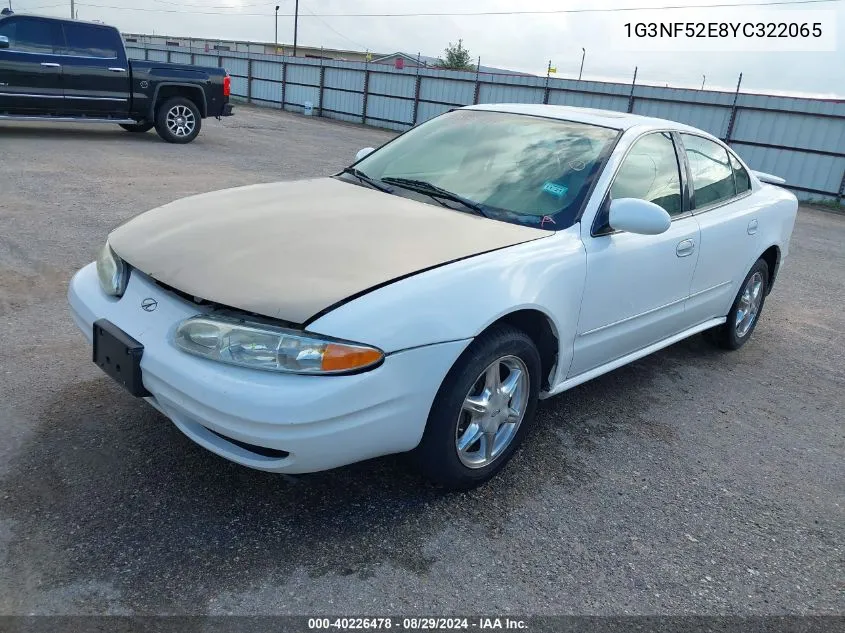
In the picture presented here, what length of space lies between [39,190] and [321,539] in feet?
22.2

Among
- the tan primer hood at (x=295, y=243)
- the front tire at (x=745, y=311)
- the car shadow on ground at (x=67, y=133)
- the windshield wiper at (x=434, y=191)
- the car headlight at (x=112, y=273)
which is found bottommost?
the car shadow on ground at (x=67, y=133)

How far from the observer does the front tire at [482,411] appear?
2635mm

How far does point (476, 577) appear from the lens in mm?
2451

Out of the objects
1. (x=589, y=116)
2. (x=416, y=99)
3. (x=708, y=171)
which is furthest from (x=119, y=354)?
(x=416, y=99)

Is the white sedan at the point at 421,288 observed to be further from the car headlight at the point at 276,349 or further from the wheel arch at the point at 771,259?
the wheel arch at the point at 771,259

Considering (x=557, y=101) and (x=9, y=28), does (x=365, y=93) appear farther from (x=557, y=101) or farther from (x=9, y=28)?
(x=9, y=28)

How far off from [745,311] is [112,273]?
4080 mm

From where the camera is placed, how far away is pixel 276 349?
2.30m

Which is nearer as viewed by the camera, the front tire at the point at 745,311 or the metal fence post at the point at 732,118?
the front tire at the point at 745,311

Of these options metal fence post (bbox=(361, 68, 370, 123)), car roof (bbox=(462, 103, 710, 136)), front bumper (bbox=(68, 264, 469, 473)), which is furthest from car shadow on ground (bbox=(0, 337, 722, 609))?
metal fence post (bbox=(361, 68, 370, 123))

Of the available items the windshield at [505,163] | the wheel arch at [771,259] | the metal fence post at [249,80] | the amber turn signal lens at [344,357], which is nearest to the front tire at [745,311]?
the wheel arch at [771,259]

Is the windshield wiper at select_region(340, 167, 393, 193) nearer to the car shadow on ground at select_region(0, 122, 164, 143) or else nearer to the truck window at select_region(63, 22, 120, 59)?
the car shadow on ground at select_region(0, 122, 164, 143)

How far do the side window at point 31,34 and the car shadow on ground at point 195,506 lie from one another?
32.3 feet

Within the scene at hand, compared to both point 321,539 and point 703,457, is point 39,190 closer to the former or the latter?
point 321,539
